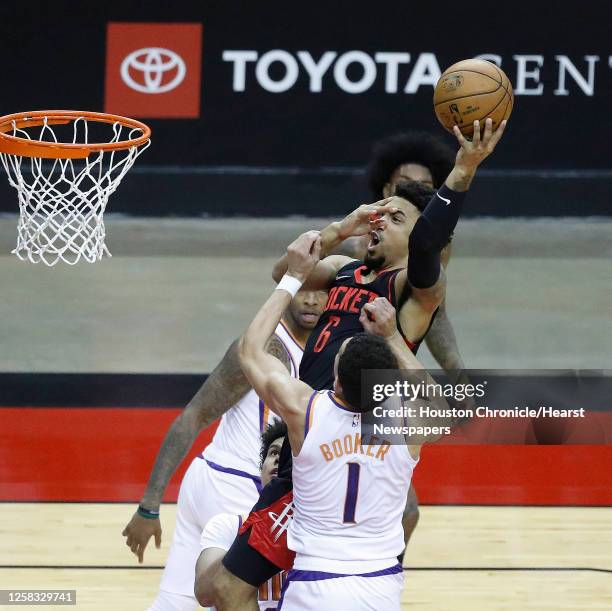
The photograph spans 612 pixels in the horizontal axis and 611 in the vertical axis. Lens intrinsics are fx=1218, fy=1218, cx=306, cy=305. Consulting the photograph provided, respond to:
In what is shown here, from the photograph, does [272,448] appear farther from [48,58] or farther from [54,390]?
[48,58]

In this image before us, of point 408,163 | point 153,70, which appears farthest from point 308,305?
point 153,70

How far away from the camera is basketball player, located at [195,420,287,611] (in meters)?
4.06

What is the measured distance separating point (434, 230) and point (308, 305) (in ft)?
3.34

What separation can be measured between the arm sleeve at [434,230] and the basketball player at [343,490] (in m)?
0.37

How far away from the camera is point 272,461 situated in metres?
4.37

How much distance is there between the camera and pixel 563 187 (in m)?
11.6

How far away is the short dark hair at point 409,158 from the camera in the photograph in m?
5.97

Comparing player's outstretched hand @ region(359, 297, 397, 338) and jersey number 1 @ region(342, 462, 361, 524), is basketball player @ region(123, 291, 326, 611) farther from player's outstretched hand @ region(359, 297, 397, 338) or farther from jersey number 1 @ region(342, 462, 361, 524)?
jersey number 1 @ region(342, 462, 361, 524)

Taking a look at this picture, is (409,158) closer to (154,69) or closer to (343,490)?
(343,490)

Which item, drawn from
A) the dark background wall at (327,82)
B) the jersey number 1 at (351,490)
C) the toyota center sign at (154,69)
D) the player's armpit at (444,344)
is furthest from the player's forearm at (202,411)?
the toyota center sign at (154,69)

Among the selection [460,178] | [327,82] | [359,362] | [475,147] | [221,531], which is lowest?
[221,531]

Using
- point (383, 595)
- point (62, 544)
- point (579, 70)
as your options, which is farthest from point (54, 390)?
point (579, 70)

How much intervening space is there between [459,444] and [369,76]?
4880mm

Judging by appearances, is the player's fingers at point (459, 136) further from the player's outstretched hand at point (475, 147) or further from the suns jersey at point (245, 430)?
the suns jersey at point (245, 430)
